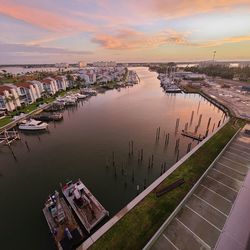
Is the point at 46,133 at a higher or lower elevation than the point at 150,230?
lower

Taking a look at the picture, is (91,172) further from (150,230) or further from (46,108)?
(46,108)

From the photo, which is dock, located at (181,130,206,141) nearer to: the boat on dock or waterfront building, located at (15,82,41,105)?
the boat on dock

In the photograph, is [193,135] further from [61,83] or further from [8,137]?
[61,83]

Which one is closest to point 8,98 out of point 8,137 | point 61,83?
point 8,137

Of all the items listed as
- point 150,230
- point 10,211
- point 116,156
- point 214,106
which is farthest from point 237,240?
point 214,106

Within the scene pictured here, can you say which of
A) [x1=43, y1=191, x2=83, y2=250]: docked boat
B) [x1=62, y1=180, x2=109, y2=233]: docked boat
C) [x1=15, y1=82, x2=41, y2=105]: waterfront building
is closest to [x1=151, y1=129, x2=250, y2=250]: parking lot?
[x1=62, y1=180, x2=109, y2=233]: docked boat

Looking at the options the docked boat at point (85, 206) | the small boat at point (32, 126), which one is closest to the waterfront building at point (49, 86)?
the small boat at point (32, 126)

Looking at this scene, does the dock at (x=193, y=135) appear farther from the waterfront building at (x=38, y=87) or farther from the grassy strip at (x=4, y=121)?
the waterfront building at (x=38, y=87)
